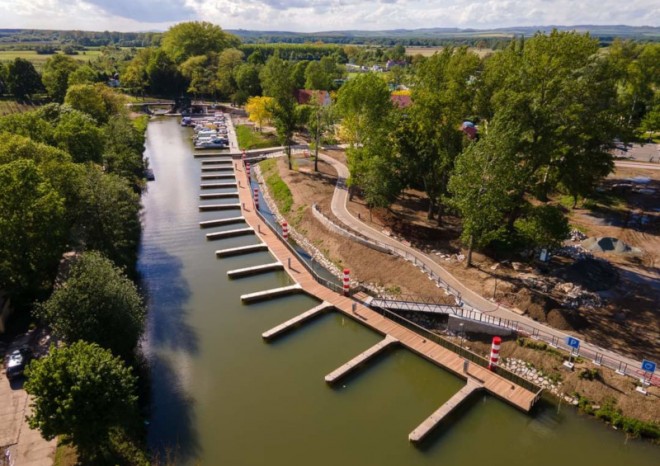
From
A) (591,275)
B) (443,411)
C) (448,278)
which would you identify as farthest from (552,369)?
(591,275)

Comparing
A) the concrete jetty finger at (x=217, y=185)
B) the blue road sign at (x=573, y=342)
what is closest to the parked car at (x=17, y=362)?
the blue road sign at (x=573, y=342)

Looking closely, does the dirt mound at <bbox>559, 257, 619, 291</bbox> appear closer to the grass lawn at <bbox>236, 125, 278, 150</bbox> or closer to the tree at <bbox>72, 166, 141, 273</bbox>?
the tree at <bbox>72, 166, 141, 273</bbox>

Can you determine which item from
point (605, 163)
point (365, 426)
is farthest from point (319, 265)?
point (605, 163)

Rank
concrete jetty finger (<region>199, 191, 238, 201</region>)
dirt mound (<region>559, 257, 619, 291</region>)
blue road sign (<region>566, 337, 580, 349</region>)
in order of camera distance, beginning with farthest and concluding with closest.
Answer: concrete jetty finger (<region>199, 191, 238, 201</region>) → dirt mound (<region>559, 257, 619, 291</region>) → blue road sign (<region>566, 337, 580, 349</region>)

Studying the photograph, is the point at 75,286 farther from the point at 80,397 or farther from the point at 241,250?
the point at 241,250

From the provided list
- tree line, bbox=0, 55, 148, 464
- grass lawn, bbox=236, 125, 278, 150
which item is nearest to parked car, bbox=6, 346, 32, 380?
tree line, bbox=0, 55, 148, 464

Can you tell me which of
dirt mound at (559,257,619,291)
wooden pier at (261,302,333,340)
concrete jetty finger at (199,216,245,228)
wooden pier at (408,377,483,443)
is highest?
dirt mound at (559,257,619,291)

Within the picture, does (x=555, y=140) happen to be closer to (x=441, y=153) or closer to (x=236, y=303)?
(x=441, y=153)

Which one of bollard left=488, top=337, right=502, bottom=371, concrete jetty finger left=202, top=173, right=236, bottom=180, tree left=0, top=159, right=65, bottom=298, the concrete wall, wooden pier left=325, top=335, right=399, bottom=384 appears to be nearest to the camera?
bollard left=488, top=337, right=502, bottom=371
